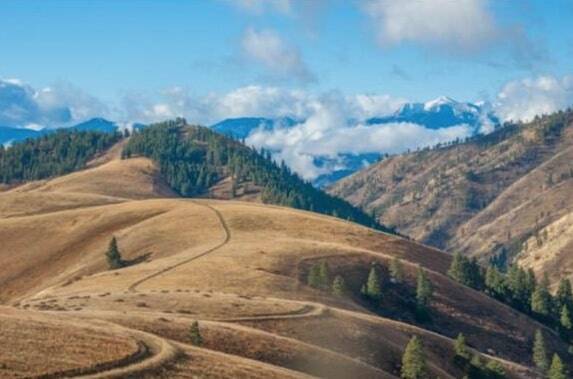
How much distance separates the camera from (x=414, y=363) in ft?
269

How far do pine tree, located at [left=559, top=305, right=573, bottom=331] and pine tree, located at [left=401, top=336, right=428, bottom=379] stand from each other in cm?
9154

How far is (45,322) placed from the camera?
60.1 m

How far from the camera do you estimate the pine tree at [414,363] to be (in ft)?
269

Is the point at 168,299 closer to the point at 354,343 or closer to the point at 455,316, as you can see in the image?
the point at 354,343

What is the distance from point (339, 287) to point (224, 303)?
4110cm

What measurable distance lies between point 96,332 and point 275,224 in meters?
121

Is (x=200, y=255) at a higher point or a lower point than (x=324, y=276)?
higher

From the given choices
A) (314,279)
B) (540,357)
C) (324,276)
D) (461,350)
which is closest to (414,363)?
(461,350)

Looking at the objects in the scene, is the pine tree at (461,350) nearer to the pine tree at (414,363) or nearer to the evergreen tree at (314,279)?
the pine tree at (414,363)

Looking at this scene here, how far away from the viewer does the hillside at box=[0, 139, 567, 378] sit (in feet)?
189

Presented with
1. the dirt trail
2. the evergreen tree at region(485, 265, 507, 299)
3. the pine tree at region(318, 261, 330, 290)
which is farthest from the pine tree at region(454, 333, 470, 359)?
the evergreen tree at region(485, 265, 507, 299)

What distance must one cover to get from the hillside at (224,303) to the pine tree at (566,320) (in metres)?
12.1

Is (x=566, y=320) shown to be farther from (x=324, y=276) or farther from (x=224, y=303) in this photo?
(x=224, y=303)

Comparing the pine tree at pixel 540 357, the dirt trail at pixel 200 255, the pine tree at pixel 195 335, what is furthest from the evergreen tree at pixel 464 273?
the pine tree at pixel 195 335
